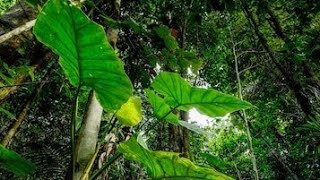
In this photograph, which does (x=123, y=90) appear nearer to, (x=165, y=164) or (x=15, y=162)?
(x=165, y=164)

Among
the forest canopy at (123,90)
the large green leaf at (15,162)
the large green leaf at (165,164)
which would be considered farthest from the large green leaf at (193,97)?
the large green leaf at (15,162)

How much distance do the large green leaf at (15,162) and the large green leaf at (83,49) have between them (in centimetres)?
30

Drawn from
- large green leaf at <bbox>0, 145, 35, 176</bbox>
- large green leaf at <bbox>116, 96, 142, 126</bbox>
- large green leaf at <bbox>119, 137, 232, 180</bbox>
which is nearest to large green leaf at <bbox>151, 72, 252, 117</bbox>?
large green leaf at <bbox>116, 96, 142, 126</bbox>

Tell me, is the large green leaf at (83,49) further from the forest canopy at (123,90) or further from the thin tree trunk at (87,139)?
the thin tree trunk at (87,139)

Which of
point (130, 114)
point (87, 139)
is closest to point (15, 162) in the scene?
point (87, 139)

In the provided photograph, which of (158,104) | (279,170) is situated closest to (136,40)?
(158,104)

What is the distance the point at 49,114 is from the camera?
12.3 ft

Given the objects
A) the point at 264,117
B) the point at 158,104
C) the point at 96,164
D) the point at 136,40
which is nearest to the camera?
the point at 158,104

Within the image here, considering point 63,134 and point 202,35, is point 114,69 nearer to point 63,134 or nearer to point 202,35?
point 63,134

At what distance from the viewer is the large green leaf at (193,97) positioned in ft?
3.56

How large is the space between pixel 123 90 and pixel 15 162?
42cm

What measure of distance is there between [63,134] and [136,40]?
3.97 feet

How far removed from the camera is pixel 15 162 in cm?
111

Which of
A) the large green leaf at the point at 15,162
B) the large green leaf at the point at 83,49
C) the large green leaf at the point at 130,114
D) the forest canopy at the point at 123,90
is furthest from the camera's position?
the large green leaf at the point at 130,114
